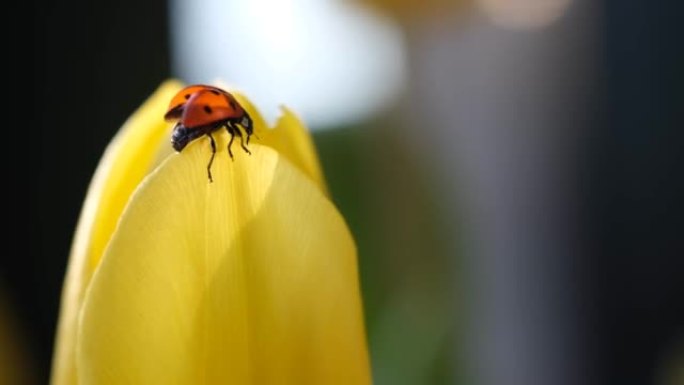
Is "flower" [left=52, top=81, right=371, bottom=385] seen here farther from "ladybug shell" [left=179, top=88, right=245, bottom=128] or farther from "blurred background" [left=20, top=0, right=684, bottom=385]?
"blurred background" [left=20, top=0, right=684, bottom=385]

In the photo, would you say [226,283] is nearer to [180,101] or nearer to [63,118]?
[180,101]

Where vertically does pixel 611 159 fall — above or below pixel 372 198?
below

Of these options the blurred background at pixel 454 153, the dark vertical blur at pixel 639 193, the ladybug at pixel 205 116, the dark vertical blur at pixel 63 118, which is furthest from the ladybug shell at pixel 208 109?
the dark vertical blur at pixel 639 193

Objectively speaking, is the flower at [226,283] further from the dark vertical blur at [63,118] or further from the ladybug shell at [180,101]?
the dark vertical blur at [63,118]

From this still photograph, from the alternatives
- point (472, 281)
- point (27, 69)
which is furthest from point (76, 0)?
point (472, 281)

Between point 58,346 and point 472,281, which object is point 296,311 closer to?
point 58,346

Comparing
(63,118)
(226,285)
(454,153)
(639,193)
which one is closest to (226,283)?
(226,285)
